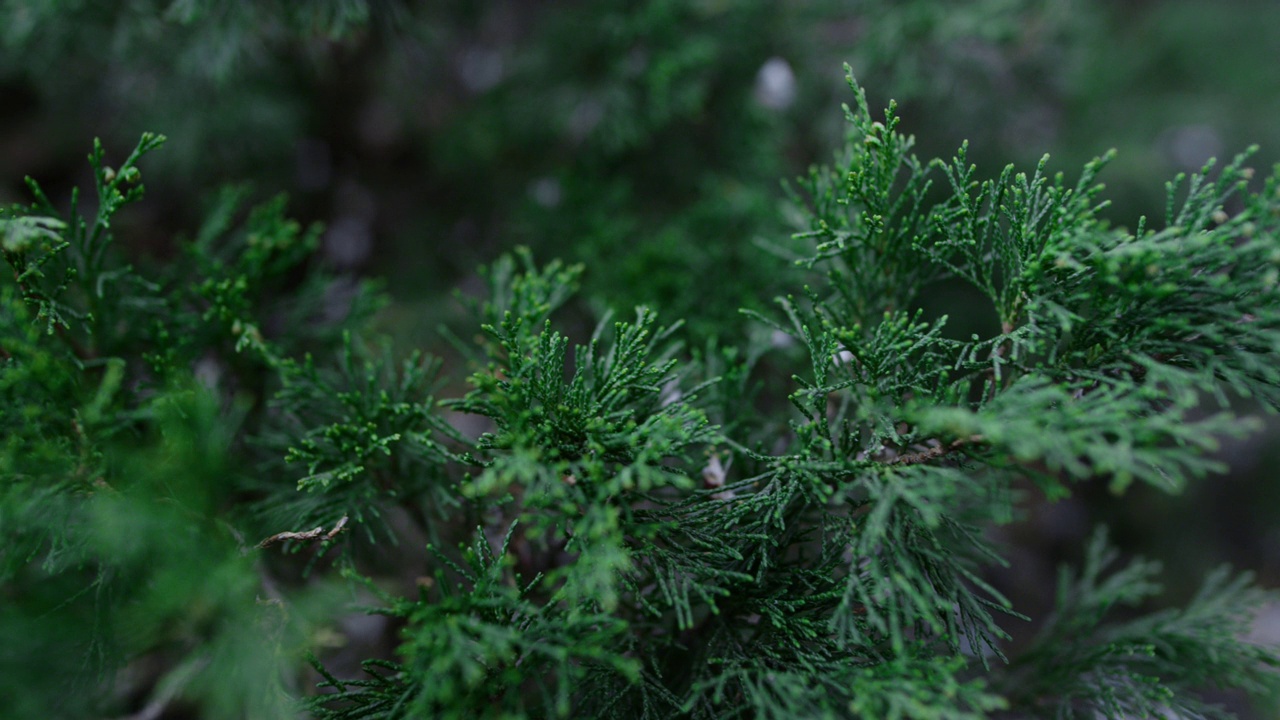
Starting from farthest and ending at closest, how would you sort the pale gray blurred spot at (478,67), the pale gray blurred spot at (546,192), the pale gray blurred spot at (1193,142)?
the pale gray blurred spot at (1193,142), the pale gray blurred spot at (478,67), the pale gray blurred spot at (546,192)

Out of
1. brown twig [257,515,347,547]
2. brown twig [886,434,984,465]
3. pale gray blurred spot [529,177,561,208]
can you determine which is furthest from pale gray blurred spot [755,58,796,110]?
brown twig [257,515,347,547]

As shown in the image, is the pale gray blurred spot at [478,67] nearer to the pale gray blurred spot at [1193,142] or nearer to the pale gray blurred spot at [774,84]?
the pale gray blurred spot at [774,84]

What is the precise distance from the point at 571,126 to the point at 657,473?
0.85 m

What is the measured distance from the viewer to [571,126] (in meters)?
1.21

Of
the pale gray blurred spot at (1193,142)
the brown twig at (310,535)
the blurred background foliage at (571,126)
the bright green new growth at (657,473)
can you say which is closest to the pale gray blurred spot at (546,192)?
the blurred background foliage at (571,126)

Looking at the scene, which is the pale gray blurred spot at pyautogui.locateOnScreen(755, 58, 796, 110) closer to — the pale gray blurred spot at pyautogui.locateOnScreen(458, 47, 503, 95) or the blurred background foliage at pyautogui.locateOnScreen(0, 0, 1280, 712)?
the blurred background foliage at pyautogui.locateOnScreen(0, 0, 1280, 712)

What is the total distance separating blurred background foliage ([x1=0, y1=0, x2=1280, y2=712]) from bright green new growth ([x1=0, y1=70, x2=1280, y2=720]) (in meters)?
0.33

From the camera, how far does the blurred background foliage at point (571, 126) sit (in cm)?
104

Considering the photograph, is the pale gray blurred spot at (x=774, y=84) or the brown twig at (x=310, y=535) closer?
the brown twig at (x=310, y=535)

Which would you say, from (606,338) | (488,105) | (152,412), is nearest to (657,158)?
(488,105)

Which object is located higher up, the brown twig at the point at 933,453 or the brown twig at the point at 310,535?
the brown twig at the point at 933,453

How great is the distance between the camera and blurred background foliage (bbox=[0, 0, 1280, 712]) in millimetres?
1040

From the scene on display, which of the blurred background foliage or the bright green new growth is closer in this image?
the bright green new growth

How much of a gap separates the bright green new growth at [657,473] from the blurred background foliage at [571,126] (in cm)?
33
